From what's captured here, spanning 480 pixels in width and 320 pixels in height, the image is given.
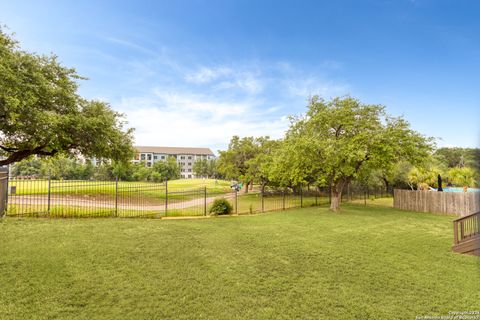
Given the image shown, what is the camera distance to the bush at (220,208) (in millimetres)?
11602

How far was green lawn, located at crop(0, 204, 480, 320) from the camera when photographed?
10.5 ft

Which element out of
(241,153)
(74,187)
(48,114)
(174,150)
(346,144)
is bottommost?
(74,187)

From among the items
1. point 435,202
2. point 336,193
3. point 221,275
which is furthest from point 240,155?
point 221,275

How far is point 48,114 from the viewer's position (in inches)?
398

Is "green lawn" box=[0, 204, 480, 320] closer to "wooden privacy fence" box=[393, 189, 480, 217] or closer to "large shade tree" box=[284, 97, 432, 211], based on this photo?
"large shade tree" box=[284, 97, 432, 211]

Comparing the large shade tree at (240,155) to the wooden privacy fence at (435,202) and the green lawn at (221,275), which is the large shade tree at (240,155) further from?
the green lawn at (221,275)

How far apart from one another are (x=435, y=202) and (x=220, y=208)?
41.8ft

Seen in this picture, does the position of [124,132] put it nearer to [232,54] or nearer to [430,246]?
[232,54]

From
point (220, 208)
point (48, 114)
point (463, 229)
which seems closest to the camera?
point (463, 229)

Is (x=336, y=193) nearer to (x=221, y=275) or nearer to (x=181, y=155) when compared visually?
(x=221, y=275)

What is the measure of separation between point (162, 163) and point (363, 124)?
163ft

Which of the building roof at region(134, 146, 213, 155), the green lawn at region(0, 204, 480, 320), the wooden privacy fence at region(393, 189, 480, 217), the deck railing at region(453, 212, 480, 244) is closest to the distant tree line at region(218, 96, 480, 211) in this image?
the wooden privacy fence at region(393, 189, 480, 217)

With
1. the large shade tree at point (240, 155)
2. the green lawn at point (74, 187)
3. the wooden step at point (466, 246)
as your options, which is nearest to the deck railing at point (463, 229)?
the wooden step at point (466, 246)

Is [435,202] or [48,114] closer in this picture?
[48,114]
